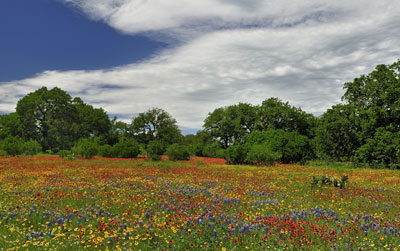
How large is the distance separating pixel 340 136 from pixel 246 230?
31589 mm

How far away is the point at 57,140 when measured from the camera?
5769cm

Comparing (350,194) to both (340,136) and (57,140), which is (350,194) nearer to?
(340,136)

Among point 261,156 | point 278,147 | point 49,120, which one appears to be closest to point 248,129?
point 278,147

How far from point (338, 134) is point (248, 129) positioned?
70.0ft

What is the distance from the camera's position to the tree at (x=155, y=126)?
60.5m

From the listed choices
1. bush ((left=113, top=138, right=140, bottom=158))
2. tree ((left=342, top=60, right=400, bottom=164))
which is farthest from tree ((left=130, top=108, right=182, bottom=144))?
tree ((left=342, top=60, right=400, bottom=164))

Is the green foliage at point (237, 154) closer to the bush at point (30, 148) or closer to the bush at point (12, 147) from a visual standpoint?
the bush at point (12, 147)

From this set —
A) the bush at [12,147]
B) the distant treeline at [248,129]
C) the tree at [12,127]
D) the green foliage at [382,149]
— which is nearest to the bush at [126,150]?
the distant treeline at [248,129]

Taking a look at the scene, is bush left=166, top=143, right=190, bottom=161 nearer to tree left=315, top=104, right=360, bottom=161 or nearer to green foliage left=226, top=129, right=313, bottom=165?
green foliage left=226, top=129, right=313, bottom=165

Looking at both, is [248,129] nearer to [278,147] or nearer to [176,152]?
[278,147]

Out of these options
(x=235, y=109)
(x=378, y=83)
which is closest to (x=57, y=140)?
(x=235, y=109)

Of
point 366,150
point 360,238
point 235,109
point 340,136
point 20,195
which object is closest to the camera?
point 360,238

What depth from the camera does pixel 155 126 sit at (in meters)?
61.9

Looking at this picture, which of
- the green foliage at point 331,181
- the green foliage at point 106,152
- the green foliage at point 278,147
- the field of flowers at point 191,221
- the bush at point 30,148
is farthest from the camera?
the bush at point 30,148
